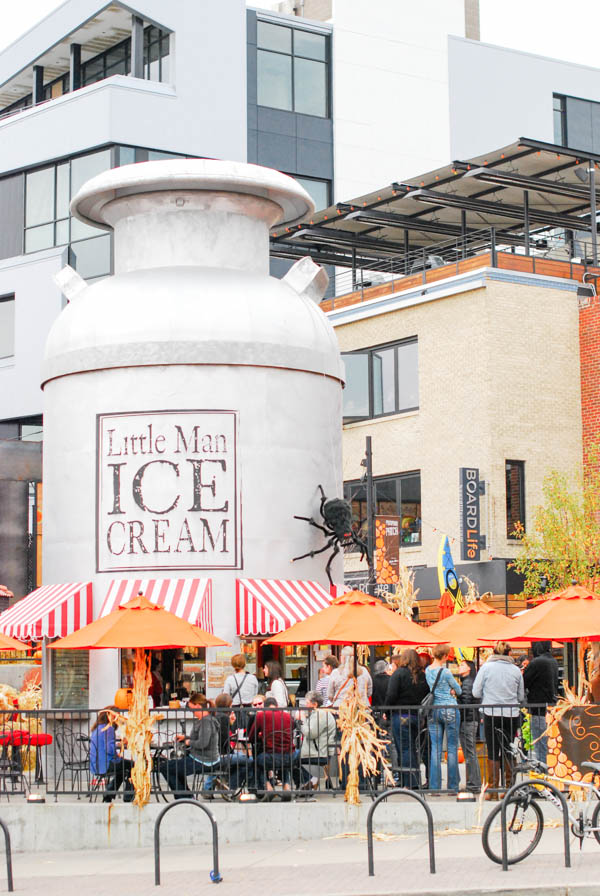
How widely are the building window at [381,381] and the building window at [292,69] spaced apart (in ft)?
38.7

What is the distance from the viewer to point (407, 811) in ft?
57.7

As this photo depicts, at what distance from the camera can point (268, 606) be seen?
74.5 feet

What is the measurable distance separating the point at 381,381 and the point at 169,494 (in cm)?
1942

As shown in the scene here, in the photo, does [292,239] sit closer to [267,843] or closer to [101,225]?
[101,225]

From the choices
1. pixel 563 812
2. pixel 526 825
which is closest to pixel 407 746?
pixel 526 825

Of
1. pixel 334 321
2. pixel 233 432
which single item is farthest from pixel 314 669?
pixel 334 321

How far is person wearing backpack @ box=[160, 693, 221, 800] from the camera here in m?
18.2

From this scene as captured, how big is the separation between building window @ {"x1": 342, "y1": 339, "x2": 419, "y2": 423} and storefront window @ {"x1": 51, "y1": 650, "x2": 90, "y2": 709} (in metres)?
18.7

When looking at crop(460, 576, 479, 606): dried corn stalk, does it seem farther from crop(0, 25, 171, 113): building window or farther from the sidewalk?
crop(0, 25, 171, 113): building window

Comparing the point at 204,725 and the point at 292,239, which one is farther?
the point at 292,239

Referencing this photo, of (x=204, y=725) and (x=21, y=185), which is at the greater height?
(x=21, y=185)

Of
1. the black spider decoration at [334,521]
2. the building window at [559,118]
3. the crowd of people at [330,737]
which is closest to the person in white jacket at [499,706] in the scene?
the crowd of people at [330,737]

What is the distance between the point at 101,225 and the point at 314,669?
8.83 m

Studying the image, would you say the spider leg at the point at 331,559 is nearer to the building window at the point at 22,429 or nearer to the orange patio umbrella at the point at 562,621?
the orange patio umbrella at the point at 562,621
